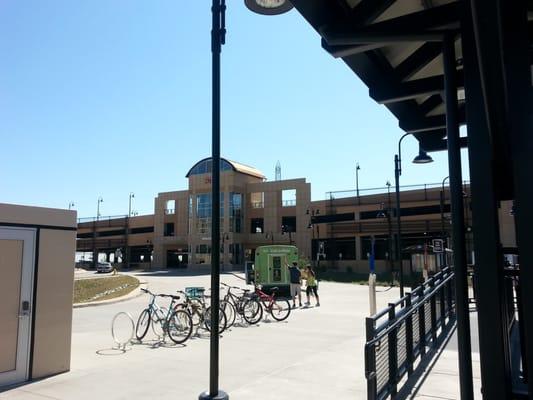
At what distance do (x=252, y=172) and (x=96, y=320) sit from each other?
51.1 m

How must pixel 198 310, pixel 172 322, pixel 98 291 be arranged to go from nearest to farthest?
pixel 172 322 < pixel 198 310 < pixel 98 291

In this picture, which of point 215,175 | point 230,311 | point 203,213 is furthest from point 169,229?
point 215,175

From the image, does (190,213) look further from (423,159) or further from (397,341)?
(397,341)

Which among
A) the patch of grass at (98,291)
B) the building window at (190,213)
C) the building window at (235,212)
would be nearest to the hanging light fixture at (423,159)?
the patch of grass at (98,291)

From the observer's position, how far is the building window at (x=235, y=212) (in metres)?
59.7

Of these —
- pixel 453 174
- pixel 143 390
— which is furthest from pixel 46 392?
pixel 453 174

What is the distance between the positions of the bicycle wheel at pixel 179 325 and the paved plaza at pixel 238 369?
0.29 meters

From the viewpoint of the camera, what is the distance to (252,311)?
1325 cm

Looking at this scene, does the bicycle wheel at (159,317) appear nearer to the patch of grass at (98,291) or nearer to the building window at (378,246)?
the patch of grass at (98,291)

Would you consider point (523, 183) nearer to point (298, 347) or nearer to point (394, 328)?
point (394, 328)

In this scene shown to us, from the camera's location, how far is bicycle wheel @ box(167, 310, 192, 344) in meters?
10.4

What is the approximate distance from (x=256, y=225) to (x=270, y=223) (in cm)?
307

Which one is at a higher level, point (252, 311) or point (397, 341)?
point (397, 341)

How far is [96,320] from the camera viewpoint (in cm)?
1420
